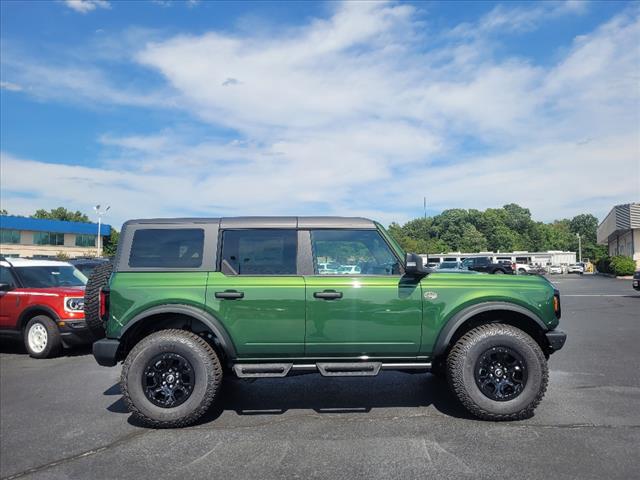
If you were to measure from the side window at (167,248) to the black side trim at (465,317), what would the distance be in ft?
8.10

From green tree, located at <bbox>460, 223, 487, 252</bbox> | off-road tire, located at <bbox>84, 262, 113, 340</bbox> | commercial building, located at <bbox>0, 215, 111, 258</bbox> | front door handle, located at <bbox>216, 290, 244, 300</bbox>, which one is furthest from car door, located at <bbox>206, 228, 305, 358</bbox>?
green tree, located at <bbox>460, 223, 487, 252</bbox>

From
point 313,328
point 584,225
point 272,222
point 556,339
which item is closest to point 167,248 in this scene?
point 272,222

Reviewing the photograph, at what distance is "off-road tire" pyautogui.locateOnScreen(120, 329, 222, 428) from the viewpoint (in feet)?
15.6

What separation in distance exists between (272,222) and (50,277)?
650 centimetres

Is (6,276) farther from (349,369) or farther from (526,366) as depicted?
(526,366)

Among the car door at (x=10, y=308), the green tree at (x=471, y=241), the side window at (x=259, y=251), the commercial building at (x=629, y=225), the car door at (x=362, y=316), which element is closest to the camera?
the car door at (x=362, y=316)

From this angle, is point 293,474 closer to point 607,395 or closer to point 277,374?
point 277,374

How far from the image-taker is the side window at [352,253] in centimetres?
511

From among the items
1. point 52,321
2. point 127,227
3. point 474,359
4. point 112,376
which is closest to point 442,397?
point 474,359

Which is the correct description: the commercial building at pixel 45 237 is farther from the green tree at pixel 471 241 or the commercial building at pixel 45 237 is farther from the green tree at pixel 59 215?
the green tree at pixel 471 241

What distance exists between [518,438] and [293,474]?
Result: 6.48 ft

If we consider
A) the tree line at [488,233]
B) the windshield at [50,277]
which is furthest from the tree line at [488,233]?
the windshield at [50,277]

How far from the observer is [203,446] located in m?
4.31

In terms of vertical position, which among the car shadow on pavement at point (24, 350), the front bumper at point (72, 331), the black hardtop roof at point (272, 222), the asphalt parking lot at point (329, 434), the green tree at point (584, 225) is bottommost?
the car shadow on pavement at point (24, 350)
